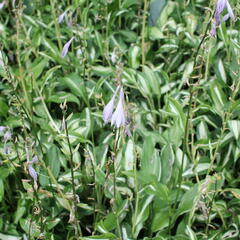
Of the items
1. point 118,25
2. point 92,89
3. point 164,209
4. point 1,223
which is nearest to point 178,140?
point 164,209

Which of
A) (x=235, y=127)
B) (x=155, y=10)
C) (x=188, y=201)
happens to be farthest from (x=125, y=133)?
(x=155, y=10)

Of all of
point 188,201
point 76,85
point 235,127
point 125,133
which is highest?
point 125,133

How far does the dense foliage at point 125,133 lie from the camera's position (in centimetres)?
186

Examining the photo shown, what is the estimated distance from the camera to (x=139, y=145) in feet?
7.27

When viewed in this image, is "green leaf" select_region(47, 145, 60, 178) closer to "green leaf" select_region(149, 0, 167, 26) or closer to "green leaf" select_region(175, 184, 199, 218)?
"green leaf" select_region(175, 184, 199, 218)

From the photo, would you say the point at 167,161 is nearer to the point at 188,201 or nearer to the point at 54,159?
the point at 188,201

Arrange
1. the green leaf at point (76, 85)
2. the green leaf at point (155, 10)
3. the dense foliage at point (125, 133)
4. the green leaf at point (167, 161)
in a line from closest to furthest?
the dense foliage at point (125, 133) < the green leaf at point (167, 161) < the green leaf at point (76, 85) < the green leaf at point (155, 10)

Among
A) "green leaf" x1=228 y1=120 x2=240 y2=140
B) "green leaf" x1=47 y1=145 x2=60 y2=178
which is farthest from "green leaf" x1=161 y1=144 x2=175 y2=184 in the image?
"green leaf" x1=47 y1=145 x2=60 y2=178

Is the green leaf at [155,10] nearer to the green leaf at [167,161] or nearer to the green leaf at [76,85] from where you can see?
the green leaf at [76,85]

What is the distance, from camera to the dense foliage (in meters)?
1.86

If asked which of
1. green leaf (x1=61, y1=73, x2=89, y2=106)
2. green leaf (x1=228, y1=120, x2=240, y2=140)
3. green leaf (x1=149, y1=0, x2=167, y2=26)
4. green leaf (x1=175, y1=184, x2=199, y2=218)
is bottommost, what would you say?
green leaf (x1=175, y1=184, x2=199, y2=218)

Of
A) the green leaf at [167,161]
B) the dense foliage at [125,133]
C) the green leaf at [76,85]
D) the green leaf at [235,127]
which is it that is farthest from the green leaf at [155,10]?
the green leaf at [167,161]

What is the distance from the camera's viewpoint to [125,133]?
1555mm

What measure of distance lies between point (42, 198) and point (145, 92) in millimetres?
811
